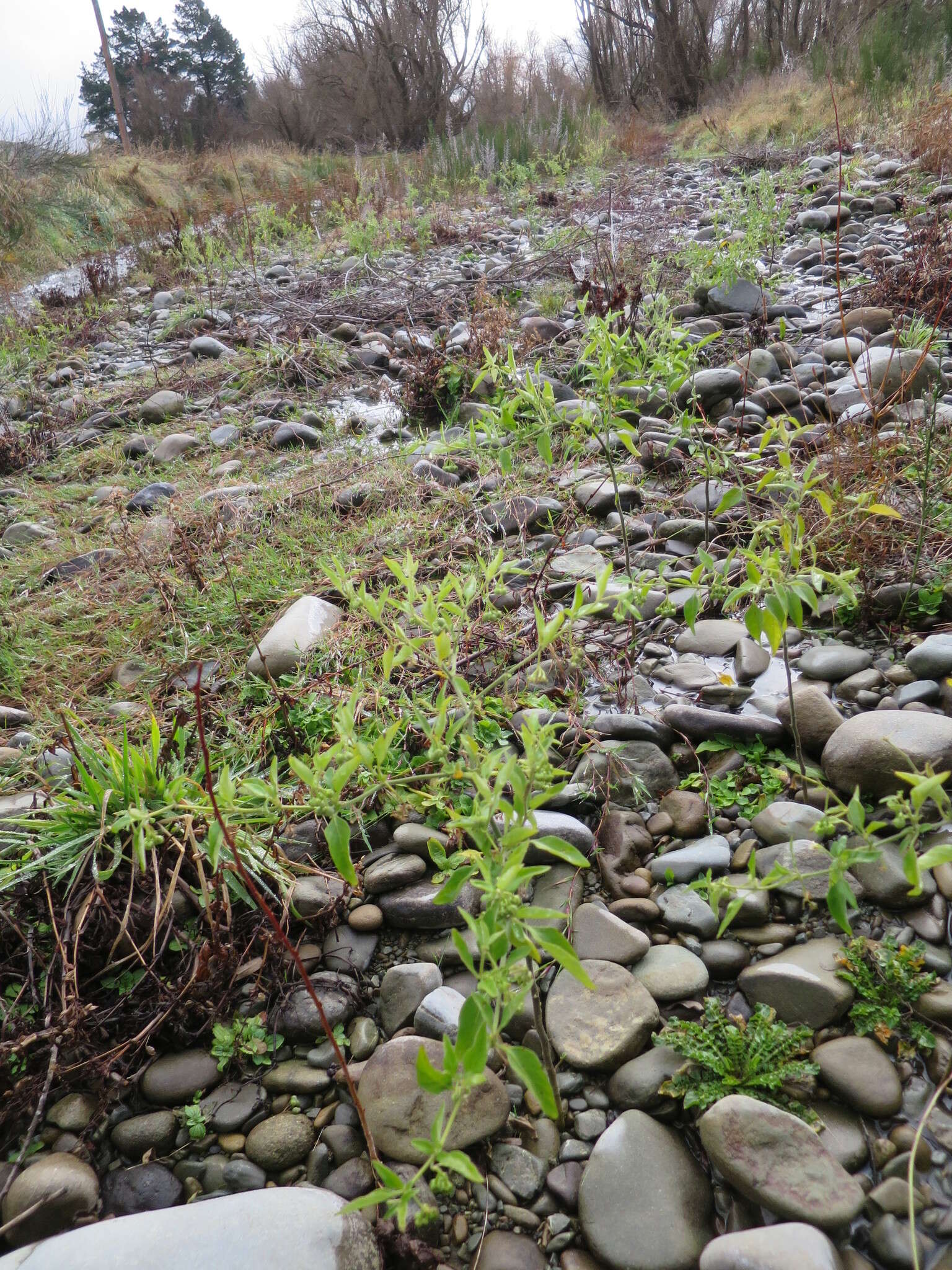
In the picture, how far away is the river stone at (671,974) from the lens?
4.52ft

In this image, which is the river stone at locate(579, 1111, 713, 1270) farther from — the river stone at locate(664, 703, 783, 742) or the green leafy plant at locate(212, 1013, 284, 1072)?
the river stone at locate(664, 703, 783, 742)

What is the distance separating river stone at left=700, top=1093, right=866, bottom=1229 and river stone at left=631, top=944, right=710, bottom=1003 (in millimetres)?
228

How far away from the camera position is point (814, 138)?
27.8ft

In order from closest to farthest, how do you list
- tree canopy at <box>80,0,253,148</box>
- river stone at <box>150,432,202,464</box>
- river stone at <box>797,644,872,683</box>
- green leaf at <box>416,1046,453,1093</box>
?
green leaf at <box>416,1046,453,1093</box> < river stone at <box>797,644,872,683</box> < river stone at <box>150,432,202,464</box> < tree canopy at <box>80,0,253,148</box>

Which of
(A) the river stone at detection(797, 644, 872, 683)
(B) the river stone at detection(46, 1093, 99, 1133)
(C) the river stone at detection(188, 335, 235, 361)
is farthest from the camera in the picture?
(C) the river stone at detection(188, 335, 235, 361)

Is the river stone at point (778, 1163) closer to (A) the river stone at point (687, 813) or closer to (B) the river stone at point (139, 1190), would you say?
(A) the river stone at point (687, 813)

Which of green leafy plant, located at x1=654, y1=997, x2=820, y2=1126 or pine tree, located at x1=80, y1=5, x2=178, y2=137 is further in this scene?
pine tree, located at x1=80, y1=5, x2=178, y2=137

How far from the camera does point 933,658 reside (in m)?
1.82

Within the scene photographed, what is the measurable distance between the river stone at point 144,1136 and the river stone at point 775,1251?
88 cm

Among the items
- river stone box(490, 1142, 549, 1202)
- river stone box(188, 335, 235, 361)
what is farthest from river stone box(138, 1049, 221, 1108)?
river stone box(188, 335, 235, 361)

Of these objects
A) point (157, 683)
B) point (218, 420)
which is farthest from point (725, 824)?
point (218, 420)

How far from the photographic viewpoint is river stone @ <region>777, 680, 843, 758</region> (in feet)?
5.72

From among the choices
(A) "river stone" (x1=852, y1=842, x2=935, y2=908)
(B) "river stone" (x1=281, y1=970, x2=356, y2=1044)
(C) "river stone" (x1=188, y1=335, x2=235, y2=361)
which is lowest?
(B) "river stone" (x1=281, y1=970, x2=356, y2=1044)

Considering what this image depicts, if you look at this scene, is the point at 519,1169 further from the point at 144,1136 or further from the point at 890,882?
the point at 890,882
